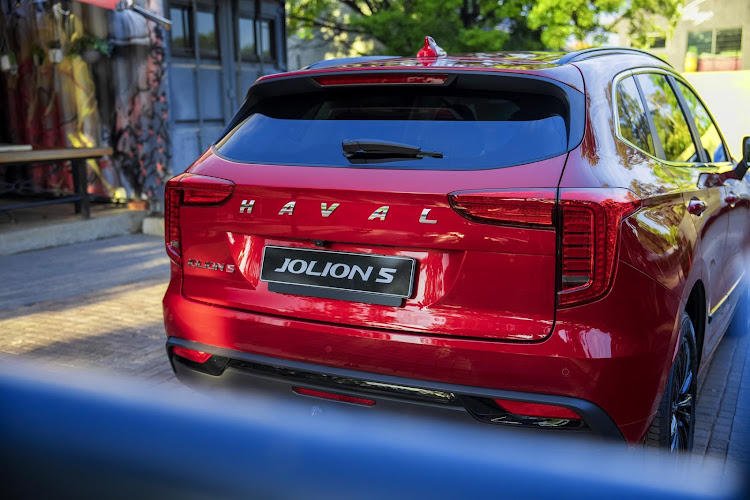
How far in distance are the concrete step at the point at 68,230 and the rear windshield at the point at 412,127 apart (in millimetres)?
6659

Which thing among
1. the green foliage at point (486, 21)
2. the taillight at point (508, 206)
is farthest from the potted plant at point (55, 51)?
the green foliage at point (486, 21)

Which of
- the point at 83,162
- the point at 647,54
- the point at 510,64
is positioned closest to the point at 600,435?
the point at 510,64

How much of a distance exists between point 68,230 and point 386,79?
7718mm

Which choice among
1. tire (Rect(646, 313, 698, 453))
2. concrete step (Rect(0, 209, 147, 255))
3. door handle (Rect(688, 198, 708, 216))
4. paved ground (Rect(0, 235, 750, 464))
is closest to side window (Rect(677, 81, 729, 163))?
door handle (Rect(688, 198, 708, 216))

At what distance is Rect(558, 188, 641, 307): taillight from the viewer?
A: 7.86 ft

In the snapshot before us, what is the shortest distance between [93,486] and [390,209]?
5.69ft

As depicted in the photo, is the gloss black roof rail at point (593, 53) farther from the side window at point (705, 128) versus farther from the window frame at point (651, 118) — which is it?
the side window at point (705, 128)

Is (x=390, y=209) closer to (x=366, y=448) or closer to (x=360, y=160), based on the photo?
(x=360, y=160)

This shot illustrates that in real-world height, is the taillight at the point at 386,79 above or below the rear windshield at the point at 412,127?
above

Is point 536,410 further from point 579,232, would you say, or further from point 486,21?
point 486,21

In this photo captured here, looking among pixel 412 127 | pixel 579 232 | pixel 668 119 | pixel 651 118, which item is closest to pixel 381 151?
pixel 412 127

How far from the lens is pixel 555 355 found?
7.88 feet

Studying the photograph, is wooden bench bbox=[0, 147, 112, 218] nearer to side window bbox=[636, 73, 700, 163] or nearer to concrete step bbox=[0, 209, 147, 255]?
concrete step bbox=[0, 209, 147, 255]

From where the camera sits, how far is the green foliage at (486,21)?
25.6 meters
